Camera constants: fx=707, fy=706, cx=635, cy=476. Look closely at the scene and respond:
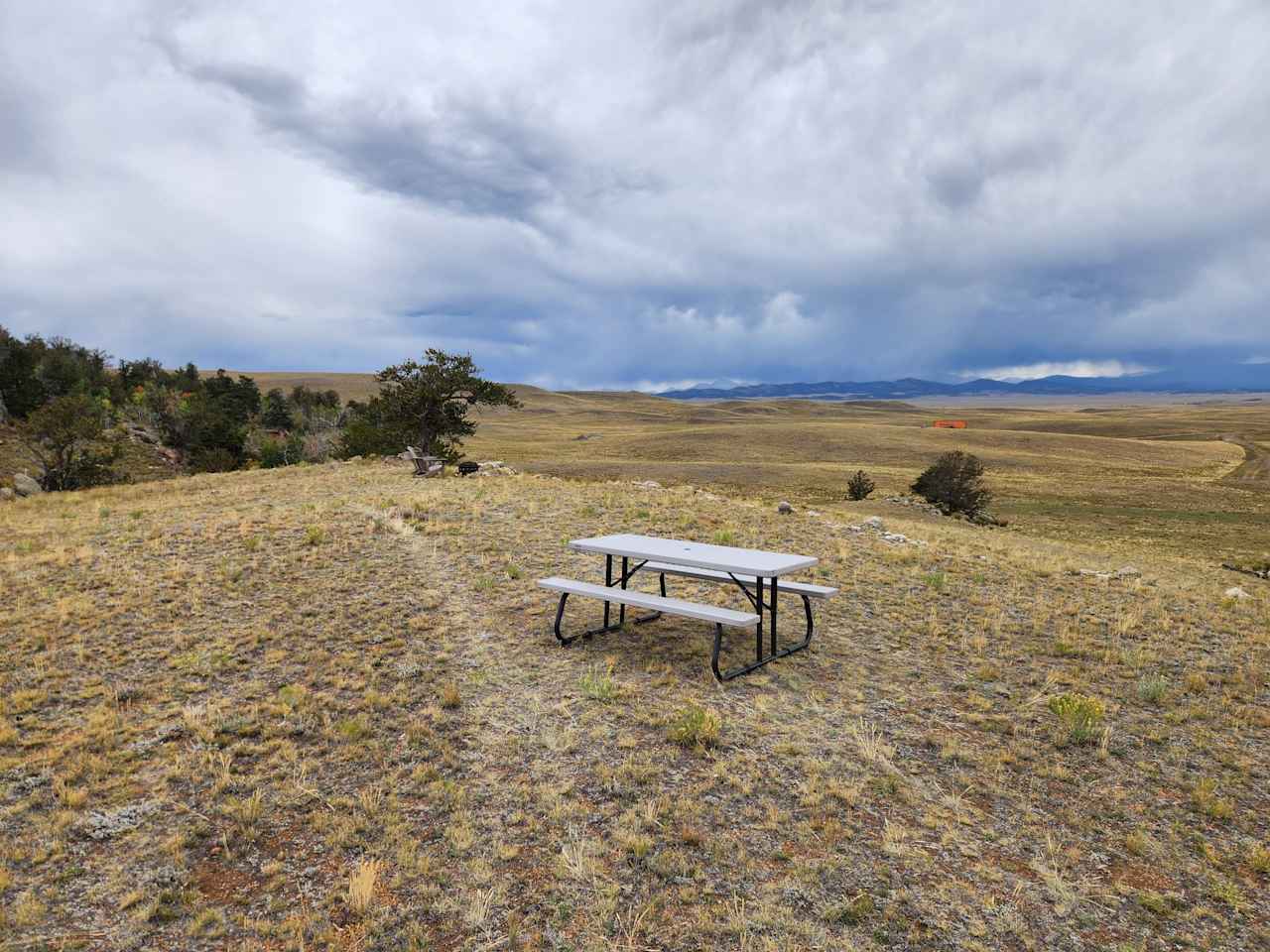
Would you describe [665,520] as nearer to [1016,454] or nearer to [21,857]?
[21,857]

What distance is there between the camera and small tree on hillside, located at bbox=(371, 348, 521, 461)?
3256cm

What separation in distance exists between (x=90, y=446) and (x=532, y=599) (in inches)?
1631

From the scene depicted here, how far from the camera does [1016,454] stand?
73125 millimetres

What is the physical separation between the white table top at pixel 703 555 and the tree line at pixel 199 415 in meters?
24.5

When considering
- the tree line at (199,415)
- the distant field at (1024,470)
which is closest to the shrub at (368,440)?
the tree line at (199,415)

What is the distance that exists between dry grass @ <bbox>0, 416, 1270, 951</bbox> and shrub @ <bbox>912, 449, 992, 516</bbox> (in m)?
24.6

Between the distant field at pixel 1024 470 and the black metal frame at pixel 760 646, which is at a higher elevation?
the black metal frame at pixel 760 646

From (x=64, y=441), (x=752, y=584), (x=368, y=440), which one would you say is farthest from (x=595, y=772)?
(x=368, y=440)

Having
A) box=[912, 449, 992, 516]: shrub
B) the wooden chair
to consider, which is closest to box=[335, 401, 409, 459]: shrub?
the wooden chair

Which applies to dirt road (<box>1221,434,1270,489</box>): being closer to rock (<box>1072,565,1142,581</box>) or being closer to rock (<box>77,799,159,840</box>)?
rock (<box>1072,565,1142,581</box>)

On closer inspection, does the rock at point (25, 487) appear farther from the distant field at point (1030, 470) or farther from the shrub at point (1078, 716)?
the shrub at point (1078, 716)

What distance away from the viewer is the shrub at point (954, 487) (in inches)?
1399

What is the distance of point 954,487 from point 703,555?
31.7 m

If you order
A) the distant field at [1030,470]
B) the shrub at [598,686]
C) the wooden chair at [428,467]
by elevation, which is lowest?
the distant field at [1030,470]
